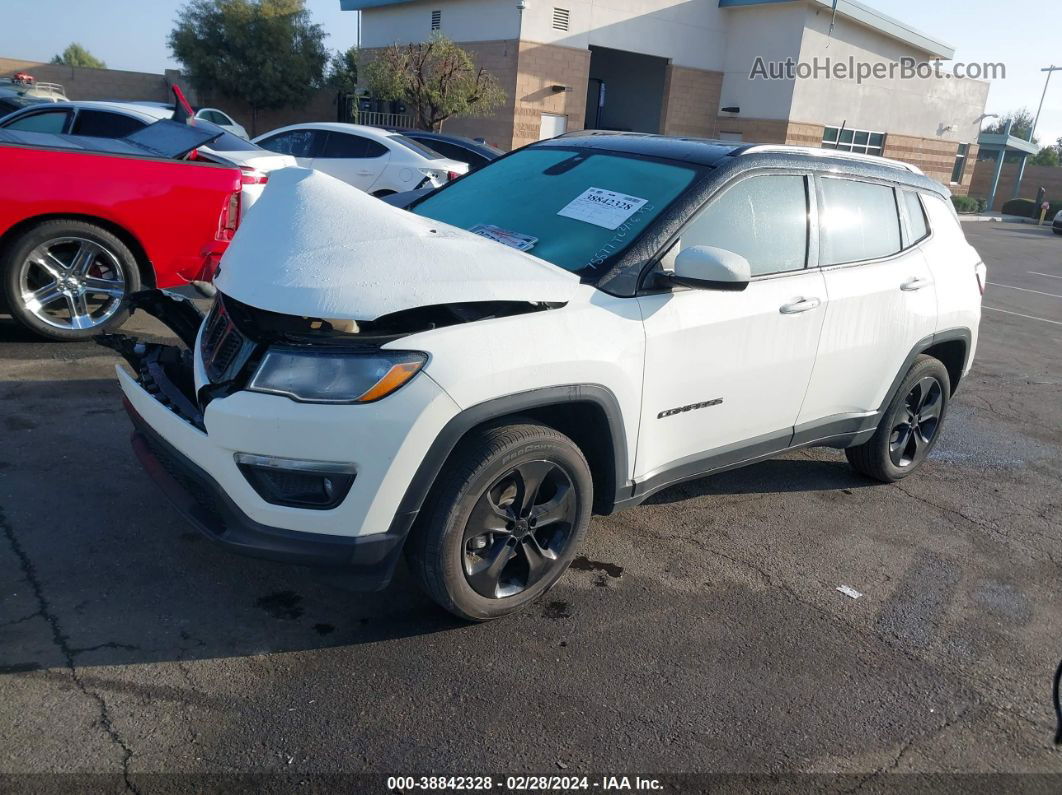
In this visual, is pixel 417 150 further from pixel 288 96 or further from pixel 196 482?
pixel 288 96

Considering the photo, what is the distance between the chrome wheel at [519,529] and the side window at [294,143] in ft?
32.7

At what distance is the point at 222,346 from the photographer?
317 centimetres

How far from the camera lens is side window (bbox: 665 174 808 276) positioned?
363 centimetres

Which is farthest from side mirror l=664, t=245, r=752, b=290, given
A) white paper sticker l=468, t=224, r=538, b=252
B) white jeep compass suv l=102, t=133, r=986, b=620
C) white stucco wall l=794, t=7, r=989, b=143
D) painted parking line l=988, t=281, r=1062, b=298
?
white stucco wall l=794, t=7, r=989, b=143

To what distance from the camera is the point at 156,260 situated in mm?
5887

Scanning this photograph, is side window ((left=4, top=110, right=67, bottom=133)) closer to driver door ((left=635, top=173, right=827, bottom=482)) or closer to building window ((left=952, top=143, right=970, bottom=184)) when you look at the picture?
driver door ((left=635, top=173, right=827, bottom=482))

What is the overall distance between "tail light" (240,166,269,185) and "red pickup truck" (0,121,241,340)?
2.9 inches

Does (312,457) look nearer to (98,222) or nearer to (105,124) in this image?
(98,222)

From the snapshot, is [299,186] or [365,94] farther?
[365,94]

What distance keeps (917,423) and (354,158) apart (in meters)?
8.89

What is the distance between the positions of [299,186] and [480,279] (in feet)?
2.99

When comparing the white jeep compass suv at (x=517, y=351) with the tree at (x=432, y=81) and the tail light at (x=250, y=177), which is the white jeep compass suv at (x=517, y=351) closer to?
the tail light at (x=250, y=177)

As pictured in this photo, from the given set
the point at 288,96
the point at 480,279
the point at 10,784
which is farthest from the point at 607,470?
the point at 288,96

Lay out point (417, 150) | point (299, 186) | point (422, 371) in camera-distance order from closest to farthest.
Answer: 1. point (422, 371)
2. point (299, 186)
3. point (417, 150)
